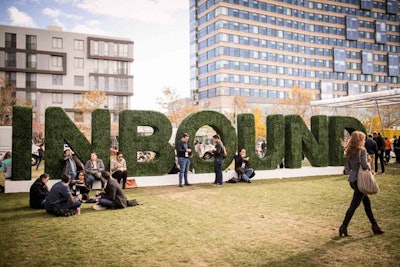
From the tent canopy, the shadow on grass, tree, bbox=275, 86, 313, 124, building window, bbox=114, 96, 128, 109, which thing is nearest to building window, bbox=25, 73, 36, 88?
building window, bbox=114, 96, 128, 109

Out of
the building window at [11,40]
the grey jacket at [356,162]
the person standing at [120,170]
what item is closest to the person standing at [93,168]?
the person standing at [120,170]

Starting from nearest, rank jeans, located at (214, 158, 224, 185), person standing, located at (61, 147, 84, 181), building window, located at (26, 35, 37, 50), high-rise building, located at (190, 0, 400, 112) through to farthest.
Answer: person standing, located at (61, 147, 84, 181) < jeans, located at (214, 158, 224, 185) < building window, located at (26, 35, 37, 50) < high-rise building, located at (190, 0, 400, 112)

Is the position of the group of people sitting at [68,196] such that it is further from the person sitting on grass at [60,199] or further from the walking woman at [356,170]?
the walking woman at [356,170]

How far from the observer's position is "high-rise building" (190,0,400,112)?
70500mm

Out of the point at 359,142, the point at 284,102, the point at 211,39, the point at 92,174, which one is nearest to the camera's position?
the point at 359,142

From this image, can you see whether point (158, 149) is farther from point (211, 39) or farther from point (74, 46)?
point (211, 39)

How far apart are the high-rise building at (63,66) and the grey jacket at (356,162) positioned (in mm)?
52775

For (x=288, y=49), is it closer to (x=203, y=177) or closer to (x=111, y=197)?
(x=203, y=177)

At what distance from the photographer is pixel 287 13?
79000 mm

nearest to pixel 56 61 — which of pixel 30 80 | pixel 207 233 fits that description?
pixel 30 80

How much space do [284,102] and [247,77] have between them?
1563 cm

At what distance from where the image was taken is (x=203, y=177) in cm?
1612

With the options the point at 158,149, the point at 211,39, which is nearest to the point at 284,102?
the point at 211,39

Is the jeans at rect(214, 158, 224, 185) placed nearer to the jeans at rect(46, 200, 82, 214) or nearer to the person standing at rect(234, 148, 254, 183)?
the person standing at rect(234, 148, 254, 183)
